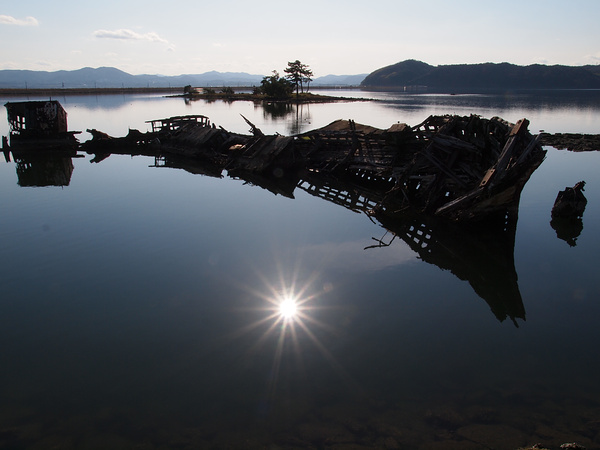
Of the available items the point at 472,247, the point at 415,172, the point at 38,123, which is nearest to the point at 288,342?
the point at 472,247

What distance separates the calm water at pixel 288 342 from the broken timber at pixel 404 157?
2.54 meters

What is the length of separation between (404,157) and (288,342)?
633 inches

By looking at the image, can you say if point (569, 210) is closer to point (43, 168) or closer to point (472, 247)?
point (472, 247)

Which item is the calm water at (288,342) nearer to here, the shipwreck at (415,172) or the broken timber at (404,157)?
the shipwreck at (415,172)

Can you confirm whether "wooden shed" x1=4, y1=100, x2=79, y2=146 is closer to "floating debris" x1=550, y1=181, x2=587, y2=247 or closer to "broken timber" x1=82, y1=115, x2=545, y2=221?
"broken timber" x1=82, y1=115, x2=545, y2=221

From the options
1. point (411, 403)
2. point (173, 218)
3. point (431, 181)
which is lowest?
point (411, 403)

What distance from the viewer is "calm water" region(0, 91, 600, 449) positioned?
6648mm

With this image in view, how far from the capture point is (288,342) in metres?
8.99

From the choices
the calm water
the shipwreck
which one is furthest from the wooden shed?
the calm water

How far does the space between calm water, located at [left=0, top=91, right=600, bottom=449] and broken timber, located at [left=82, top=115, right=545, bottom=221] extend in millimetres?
2536

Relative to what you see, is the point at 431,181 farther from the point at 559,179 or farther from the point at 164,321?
the point at 164,321

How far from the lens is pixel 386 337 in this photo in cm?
909

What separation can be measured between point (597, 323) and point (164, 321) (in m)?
10.6

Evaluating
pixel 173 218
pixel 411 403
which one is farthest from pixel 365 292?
pixel 173 218
